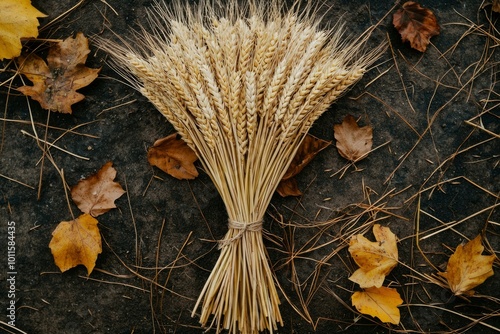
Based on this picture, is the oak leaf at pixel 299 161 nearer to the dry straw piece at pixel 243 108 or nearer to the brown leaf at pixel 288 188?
the brown leaf at pixel 288 188

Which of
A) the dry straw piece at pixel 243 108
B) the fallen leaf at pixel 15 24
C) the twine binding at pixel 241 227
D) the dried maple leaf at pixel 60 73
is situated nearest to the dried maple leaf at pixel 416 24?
the dry straw piece at pixel 243 108

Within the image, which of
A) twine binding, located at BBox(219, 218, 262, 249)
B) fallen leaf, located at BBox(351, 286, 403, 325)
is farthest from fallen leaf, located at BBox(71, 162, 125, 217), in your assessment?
fallen leaf, located at BBox(351, 286, 403, 325)

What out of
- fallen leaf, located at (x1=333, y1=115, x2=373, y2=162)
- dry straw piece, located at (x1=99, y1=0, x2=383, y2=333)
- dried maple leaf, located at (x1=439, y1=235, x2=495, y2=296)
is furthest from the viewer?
fallen leaf, located at (x1=333, y1=115, x2=373, y2=162)

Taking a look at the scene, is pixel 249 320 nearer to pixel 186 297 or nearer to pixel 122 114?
pixel 186 297

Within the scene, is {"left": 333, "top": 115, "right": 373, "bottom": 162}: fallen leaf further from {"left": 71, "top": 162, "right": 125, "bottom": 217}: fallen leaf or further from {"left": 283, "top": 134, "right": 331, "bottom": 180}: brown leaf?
{"left": 71, "top": 162, "right": 125, "bottom": 217}: fallen leaf

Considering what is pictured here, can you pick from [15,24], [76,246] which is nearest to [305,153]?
[76,246]

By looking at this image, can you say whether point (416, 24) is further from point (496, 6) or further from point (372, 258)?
point (372, 258)
